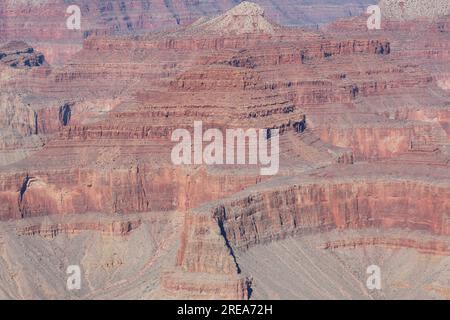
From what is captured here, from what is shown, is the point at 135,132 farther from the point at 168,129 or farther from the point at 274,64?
the point at 274,64

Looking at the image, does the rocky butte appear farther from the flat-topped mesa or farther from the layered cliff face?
the layered cliff face

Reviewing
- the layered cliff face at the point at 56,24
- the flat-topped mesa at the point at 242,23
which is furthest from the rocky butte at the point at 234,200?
the layered cliff face at the point at 56,24

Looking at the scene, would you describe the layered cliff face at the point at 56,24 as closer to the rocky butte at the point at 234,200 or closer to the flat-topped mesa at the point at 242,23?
the flat-topped mesa at the point at 242,23

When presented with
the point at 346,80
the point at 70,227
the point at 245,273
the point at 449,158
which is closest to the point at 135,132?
the point at 70,227

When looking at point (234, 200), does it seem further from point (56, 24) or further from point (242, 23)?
point (56, 24)

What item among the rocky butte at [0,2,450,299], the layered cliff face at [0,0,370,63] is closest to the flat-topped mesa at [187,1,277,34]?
the rocky butte at [0,2,450,299]
